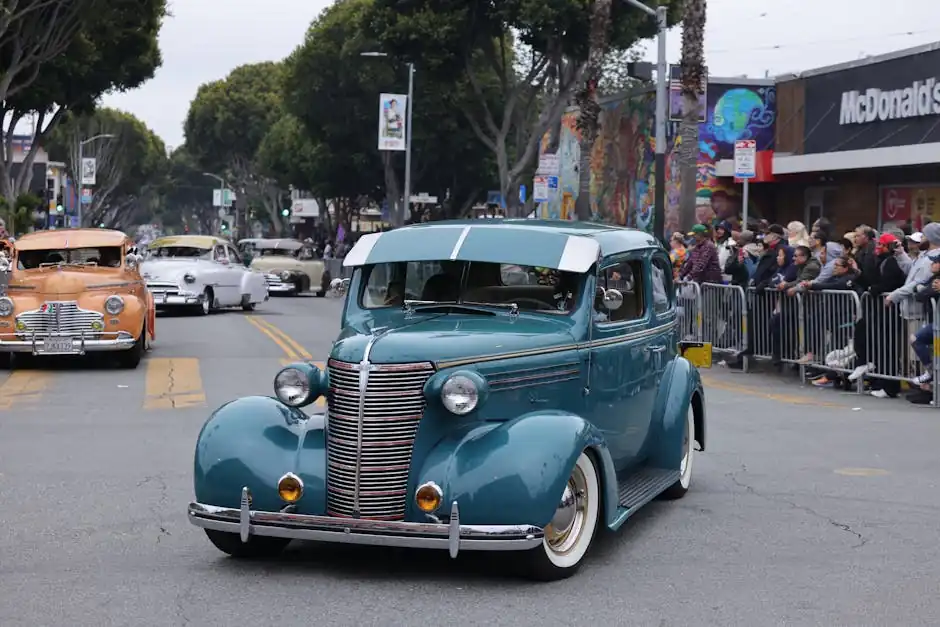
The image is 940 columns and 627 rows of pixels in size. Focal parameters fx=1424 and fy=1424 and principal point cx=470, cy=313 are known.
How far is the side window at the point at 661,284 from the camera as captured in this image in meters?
9.28

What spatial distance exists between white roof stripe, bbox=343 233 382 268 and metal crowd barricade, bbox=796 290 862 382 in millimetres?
9284

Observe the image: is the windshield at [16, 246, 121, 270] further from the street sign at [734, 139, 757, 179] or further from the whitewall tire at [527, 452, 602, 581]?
the whitewall tire at [527, 452, 602, 581]

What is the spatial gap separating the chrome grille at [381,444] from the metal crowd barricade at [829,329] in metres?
10.6

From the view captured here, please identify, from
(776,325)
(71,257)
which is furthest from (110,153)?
(776,325)

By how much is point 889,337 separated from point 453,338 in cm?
997

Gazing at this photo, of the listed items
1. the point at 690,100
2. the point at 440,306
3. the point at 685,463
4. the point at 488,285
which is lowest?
the point at 685,463

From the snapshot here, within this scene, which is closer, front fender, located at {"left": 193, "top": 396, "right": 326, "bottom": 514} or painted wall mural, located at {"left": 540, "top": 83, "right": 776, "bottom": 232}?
front fender, located at {"left": 193, "top": 396, "right": 326, "bottom": 514}

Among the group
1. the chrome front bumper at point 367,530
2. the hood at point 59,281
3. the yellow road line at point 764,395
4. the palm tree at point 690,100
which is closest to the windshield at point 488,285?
the chrome front bumper at point 367,530

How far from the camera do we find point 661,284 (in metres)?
9.51

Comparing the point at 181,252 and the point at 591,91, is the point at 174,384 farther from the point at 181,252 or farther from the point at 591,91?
the point at 591,91

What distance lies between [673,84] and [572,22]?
11.9 meters

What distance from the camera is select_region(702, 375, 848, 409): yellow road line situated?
15.5m

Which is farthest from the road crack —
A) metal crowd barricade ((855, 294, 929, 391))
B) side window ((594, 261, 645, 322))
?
metal crowd barricade ((855, 294, 929, 391))

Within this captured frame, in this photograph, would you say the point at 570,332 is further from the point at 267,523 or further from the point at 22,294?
the point at 22,294
